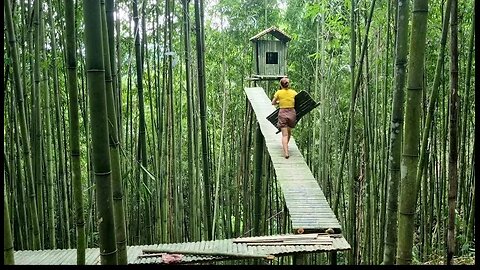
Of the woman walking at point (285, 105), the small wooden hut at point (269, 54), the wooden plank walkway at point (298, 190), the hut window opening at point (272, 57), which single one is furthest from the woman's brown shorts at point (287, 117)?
the hut window opening at point (272, 57)

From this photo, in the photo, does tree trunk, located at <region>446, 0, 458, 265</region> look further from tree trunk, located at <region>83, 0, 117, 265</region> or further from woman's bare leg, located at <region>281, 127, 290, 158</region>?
woman's bare leg, located at <region>281, 127, 290, 158</region>

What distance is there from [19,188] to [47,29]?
7.68ft

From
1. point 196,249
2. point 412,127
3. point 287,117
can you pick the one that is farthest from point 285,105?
point 412,127

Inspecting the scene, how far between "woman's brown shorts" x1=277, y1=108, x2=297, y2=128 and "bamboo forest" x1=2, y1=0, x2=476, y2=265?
0.48 ft

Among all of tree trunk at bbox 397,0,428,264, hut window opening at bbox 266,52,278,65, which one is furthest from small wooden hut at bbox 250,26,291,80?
tree trunk at bbox 397,0,428,264

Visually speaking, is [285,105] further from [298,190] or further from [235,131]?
[235,131]

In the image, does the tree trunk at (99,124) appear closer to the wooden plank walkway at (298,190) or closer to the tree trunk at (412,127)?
the tree trunk at (412,127)

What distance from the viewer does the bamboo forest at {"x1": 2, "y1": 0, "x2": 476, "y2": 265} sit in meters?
1.64

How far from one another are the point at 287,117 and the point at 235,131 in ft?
12.8

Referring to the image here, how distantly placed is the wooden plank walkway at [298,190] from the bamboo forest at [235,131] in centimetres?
2

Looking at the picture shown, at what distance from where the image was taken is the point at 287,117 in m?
4.55

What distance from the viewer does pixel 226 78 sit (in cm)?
848

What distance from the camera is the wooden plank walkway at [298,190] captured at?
336 cm

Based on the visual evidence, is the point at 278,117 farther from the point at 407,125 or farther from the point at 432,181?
the point at 407,125
